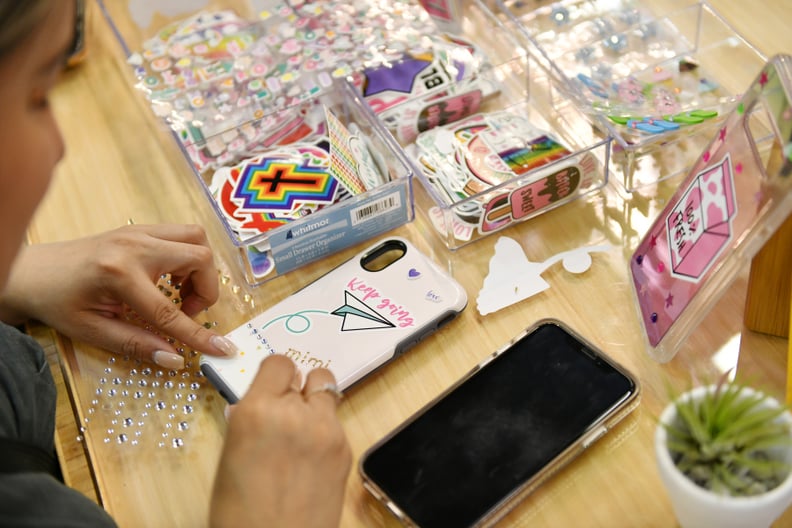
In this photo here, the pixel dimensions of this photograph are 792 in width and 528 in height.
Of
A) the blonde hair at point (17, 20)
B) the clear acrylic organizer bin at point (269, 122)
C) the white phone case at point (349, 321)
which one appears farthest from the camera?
the clear acrylic organizer bin at point (269, 122)

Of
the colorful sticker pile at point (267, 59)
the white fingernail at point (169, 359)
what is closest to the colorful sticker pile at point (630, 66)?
the colorful sticker pile at point (267, 59)

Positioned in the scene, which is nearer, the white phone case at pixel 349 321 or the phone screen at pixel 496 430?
the phone screen at pixel 496 430

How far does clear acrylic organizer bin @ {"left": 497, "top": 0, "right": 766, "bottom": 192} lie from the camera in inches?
35.2

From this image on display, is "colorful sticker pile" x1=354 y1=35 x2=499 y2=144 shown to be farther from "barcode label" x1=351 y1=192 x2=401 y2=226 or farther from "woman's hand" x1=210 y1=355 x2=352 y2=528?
"woman's hand" x1=210 y1=355 x2=352 y2=528

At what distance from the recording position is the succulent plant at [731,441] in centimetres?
54

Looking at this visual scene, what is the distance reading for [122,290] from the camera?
0.80 metres

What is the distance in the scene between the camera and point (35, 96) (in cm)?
53

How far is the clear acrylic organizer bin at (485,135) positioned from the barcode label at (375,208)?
1.5 inches

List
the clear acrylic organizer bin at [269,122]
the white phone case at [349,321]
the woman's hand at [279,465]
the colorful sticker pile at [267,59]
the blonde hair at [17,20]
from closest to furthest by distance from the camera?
1. the blonde hair at [17,20]
2. the woman's hand at [279,465]
3. the white phone case at [349,321]
4. the clear acrylic organizer bin at [269,122]
5. the colorful sticker pile at [267,59]

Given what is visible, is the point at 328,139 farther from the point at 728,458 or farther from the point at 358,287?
the point at 728,458

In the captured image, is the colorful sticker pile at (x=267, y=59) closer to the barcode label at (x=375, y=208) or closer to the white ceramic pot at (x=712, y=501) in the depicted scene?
the barcode label at (x=375, y=208)

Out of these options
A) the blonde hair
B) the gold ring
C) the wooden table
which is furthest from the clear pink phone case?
the blonde hair

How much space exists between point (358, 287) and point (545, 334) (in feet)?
0.61

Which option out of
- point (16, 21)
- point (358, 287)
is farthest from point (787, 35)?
point (16, 21)
